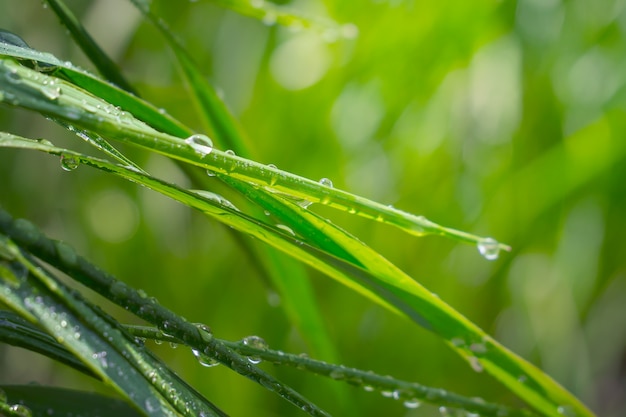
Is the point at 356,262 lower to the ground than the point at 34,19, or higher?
lower

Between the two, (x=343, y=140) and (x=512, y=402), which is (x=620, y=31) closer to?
(x=343, y=140)

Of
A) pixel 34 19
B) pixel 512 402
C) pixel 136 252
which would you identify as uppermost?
pixel 34 19

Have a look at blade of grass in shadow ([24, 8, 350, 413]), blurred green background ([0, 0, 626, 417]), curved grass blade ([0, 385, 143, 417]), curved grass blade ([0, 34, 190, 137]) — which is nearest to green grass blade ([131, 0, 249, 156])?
blade of grass in shadow ([24, 8, 350, 413])

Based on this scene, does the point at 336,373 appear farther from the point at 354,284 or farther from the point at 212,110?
the point at 212,110

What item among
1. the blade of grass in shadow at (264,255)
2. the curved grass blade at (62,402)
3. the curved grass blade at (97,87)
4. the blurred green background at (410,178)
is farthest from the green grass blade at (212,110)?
the blurred green background at (410,178)

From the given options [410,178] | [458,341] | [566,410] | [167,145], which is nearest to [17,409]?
[167,145]

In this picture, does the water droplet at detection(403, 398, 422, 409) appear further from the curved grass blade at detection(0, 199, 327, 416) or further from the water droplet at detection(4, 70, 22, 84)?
the water droplet at detection(4, 70, 22, 84)

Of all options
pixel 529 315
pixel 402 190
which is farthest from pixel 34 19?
pixel 529 315
